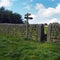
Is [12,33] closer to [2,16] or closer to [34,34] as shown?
[34,34]

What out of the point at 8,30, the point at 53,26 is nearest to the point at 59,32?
the point at 53,26

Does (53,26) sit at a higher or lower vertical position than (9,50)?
higher

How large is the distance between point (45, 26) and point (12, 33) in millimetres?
3636

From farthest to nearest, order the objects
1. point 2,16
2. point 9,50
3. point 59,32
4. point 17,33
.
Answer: point 2,16, point 17,33, point 59,32, point 9,50

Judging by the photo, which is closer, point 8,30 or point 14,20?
point 8,30

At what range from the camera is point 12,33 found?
757 inches

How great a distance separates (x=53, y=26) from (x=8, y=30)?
4945 millimetres

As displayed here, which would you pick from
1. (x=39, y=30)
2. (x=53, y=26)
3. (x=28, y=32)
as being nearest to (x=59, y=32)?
(x=53, y=26)

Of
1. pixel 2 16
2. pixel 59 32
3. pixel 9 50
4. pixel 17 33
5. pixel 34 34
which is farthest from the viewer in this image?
pixel 2 16

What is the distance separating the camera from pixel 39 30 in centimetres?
1688

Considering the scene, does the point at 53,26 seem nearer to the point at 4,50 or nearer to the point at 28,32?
the point at 28,32

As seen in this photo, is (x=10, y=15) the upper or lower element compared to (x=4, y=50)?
upper

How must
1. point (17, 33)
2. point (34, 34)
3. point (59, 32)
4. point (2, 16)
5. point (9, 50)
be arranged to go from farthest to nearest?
point (2, 16)
point (17, 33)
point (34, 34)
point (59, 32)
point (9, 50)

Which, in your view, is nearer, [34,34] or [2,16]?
[34,34]
